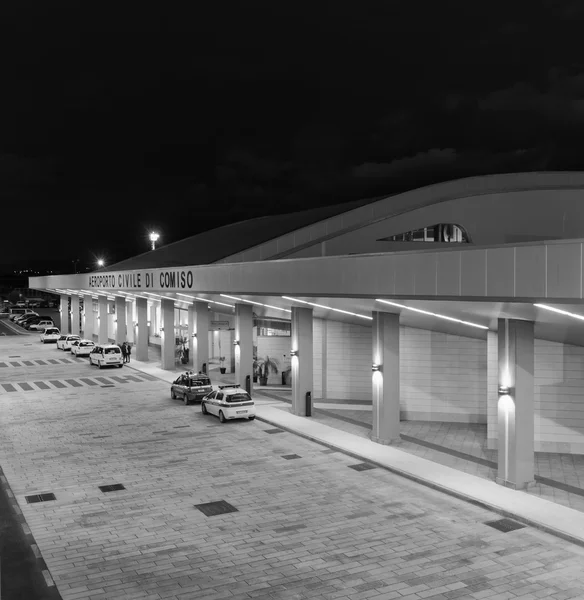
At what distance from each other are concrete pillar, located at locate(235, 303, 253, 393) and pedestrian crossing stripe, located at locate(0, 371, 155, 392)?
7908 mm

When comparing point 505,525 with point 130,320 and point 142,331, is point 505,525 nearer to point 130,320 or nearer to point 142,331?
point 142,331

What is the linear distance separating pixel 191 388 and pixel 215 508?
574 inches

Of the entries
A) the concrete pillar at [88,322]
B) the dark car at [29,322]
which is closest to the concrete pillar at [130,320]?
the concrete pillar at [88,322]

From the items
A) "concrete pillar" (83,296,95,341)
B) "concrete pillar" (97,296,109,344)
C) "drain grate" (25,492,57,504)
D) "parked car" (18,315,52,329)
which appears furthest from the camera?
"parked car" (18,315,52,329)

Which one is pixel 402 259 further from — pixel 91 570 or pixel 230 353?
pixel 230 353

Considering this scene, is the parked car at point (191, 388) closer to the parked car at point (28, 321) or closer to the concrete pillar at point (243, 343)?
the concrete pillar at point (243, 343)

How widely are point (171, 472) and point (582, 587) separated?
36.5 ft

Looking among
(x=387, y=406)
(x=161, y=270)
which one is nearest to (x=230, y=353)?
(x=161, y=270)

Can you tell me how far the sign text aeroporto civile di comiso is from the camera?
3030 centimetres

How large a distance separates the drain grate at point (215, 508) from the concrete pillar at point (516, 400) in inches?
277

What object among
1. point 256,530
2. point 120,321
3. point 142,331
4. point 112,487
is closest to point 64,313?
point 120,321

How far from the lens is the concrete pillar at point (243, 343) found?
3269cm

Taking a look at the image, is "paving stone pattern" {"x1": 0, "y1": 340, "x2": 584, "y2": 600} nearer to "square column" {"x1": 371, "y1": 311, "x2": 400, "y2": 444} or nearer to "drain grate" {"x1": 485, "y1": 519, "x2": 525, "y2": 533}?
"drain grate" {"x1": 485, "y1": 519, "x2": 525, "y2": 533}

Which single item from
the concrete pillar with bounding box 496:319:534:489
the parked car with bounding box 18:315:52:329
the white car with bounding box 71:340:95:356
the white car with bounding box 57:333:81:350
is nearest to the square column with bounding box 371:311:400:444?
the concrete pillar with bounding box 496:319:534:489
